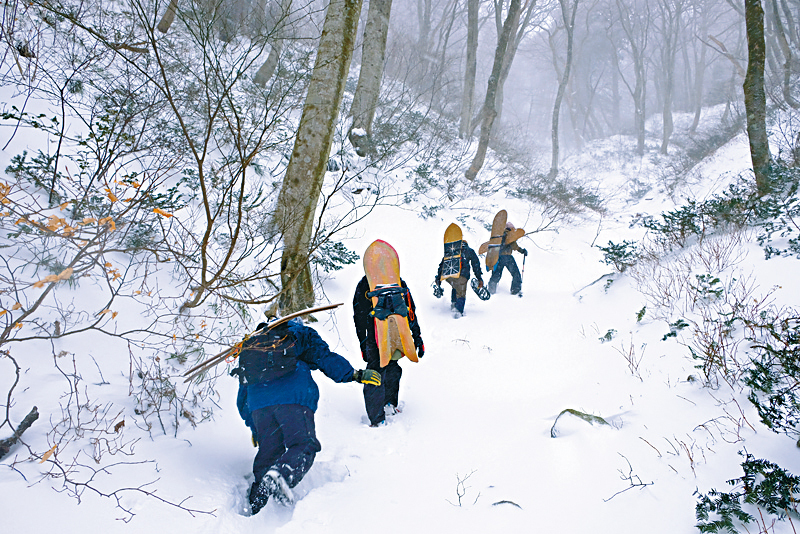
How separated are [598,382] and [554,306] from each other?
3227 millimetres

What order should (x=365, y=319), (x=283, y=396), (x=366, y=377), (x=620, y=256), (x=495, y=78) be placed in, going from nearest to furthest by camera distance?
(x=283, y=396)
(x=366, y=377)
(x=365, y=319)
(x=620, y=256)
(x=495, y=78)

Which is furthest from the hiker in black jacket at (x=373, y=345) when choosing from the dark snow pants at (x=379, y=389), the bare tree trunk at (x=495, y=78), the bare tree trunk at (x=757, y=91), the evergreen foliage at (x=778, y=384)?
the bare tree trunk at (x=495, y=78)

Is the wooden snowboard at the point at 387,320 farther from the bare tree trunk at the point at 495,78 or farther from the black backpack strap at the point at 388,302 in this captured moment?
the bare tree trunk at the point at 495,78

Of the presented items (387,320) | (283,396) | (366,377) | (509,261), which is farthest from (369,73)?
(283,396)

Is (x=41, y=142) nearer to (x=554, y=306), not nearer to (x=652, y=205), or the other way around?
(x=554, y=306)

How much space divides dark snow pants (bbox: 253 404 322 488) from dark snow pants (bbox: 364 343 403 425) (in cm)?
98

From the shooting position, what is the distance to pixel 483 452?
2.92 meters

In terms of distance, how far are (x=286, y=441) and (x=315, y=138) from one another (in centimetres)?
320

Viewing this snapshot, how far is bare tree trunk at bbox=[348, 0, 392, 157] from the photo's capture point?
873 cm

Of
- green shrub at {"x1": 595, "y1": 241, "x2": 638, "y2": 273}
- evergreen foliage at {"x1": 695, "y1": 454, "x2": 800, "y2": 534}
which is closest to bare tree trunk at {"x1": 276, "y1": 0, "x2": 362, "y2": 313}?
evergreen foliage at {"x1": 695, "y1": 454, "x2": 800, "y2": 534}

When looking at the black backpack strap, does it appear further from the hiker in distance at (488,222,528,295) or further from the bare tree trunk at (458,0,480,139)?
the bare tree trunk at (458,0,480,139)

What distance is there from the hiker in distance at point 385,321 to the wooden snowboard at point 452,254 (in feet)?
8.89

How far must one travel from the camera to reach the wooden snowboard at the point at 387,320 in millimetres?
3750

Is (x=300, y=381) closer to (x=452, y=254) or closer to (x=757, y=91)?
(x=452, y=254)
